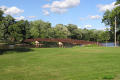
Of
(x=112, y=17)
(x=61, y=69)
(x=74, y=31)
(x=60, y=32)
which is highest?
(x=112, y=17)

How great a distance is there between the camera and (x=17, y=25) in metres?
52.3

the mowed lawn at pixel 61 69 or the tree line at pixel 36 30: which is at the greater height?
the tree line at pixel 36 30

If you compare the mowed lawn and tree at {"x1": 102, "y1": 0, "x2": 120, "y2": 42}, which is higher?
tree at {"x1": 102, "y1": 0, "x2": 120, "y2": 42}

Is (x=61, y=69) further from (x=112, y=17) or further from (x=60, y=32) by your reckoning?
(x=60, y=32)

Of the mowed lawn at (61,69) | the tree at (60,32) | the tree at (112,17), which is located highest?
the tree at (112,17)

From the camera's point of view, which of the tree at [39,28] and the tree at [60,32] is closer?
the tree at [39,28]

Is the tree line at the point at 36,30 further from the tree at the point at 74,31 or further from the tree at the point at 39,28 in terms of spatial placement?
the tree at the point at 74,31

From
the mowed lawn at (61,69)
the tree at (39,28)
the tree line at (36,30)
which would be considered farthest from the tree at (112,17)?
the mowed lawn at (61,69)

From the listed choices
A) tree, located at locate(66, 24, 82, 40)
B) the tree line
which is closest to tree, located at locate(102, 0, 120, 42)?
the tree line

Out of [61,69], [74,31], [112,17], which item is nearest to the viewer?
[61,69]

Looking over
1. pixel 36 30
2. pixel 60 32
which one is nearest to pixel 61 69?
pixel 36 30

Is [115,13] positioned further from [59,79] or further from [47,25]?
[59,79]

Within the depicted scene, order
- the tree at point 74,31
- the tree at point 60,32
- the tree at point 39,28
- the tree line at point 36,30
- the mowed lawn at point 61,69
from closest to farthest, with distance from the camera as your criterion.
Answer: the mowed lawn at point 61,69 → the tree line at point 36,30 → the tree at point 39,28 → the tree at point 60,32 → the tree at point 74,31

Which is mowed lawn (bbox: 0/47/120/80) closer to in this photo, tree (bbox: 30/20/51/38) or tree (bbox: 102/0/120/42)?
tree (bbox: 102/0/120/42)
